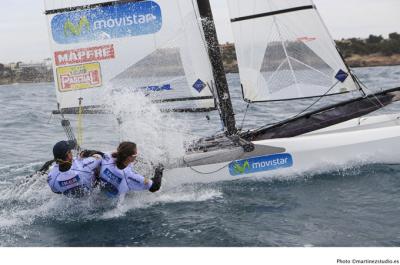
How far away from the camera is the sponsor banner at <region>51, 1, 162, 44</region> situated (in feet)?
14.8

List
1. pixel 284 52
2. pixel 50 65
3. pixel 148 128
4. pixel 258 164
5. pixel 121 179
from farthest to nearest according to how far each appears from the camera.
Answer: pixel 50 65
pixel 284 52
pixel 148 128
pixel 258 164
pixel 121 179

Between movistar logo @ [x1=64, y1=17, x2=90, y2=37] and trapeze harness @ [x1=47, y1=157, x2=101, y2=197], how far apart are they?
134 cm

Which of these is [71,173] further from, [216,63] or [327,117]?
[327,117]

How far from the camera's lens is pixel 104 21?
14.9 ft

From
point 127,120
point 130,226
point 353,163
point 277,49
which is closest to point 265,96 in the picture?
point 277,49

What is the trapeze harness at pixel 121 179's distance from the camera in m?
3.75

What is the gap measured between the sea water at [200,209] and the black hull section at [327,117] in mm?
500

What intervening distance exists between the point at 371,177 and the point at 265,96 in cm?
129

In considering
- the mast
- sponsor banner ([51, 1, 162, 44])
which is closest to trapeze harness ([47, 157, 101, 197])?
sponsor banner ([51, 1, 162, 44])

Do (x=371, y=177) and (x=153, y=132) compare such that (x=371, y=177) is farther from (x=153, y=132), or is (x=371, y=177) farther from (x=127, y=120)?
(x=127, y=120)

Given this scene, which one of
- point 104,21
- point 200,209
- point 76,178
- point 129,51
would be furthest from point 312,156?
point 104,21

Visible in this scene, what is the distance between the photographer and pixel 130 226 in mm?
3566

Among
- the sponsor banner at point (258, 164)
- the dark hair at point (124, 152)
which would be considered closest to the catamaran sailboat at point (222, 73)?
the sponsor banner at point (258, 164)

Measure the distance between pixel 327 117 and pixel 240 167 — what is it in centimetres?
109
